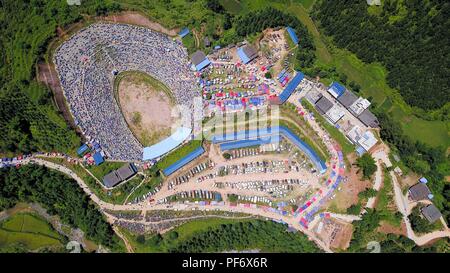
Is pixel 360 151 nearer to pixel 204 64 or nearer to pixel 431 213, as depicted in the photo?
pixel 431 213

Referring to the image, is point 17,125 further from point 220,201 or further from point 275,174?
point 275,174

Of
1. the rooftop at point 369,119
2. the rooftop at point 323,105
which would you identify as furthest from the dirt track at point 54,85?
the rooftop at point 369,119

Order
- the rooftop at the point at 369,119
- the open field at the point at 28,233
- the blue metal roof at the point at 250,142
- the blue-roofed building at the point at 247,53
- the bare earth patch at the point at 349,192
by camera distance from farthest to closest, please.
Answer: the blue-roofed building at the point at 247,53 → the open field at the point at 28,233 → the blue metal roof at the point at 250,142 → the rooftop at the point at 369,119 → the bare earth patch at the point at 349,192

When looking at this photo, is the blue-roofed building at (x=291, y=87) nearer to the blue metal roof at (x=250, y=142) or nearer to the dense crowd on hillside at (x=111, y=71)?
the blue metal roof at (x=250, y=142)

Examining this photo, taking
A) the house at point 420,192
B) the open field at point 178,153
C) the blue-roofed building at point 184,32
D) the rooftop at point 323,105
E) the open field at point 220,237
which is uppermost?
the blue-roofed building at point 184,32

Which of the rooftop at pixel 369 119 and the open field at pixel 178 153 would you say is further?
the open field at pixel 178 153

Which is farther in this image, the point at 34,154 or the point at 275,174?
the point at 34,154

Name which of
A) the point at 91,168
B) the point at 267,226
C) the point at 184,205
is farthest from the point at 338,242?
the point at 91,168

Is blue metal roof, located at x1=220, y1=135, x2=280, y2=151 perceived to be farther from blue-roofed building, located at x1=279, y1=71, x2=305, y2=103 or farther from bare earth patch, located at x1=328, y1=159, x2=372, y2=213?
bare earth patch, located at x1=328, y1=159, x2=372, y2=213
